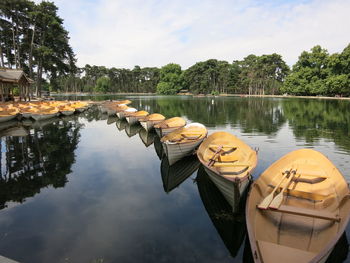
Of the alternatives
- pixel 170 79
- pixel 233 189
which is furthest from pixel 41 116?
pixel 170 79

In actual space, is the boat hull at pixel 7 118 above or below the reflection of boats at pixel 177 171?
above

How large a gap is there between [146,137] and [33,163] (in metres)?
8.78

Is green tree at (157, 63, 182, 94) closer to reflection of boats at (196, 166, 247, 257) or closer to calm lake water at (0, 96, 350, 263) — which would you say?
calm lake water at (0, 96, 350, 263)

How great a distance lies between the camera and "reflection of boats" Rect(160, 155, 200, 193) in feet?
31.8

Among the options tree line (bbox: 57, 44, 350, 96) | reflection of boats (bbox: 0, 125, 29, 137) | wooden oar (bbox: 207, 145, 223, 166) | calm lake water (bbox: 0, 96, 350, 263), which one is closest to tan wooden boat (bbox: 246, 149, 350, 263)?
calm lake water (bbox: 0, 96, 350, 263)

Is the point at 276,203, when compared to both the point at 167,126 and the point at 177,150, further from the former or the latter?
the point at 167,126

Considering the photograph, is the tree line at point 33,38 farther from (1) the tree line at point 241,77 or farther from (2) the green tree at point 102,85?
(2) the green tree at point 102,85

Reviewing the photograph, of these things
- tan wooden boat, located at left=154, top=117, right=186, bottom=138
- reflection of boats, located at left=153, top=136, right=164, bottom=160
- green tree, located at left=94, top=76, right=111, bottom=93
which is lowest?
reflection of boats, located at left=153, top=136, right=164, bottom=160

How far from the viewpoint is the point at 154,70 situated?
129 meters

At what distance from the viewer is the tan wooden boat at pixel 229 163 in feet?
21.4

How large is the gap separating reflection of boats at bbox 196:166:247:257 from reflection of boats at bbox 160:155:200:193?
126cm

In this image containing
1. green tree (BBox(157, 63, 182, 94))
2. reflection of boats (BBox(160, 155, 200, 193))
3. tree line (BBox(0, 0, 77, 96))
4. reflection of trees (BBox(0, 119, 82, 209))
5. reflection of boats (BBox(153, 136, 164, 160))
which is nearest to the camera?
reflection of trees (BBox(0, 119, 82, 209))

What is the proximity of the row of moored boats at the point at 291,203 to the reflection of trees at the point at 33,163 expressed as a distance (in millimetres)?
6743

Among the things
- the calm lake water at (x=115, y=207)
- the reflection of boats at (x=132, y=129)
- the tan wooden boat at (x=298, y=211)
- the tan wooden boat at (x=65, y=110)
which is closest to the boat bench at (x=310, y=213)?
the tan wooden boat at (x=298, y=211)
